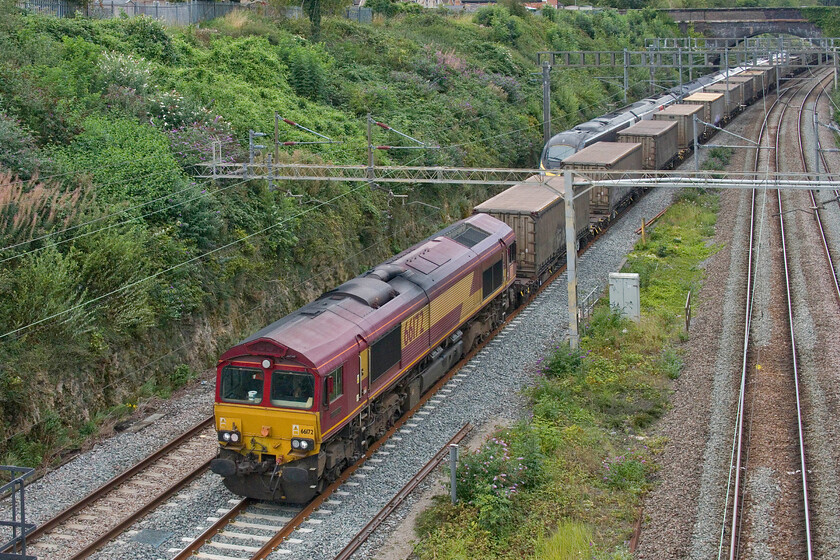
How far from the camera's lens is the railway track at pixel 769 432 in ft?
49.9

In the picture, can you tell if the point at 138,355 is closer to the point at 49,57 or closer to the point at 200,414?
the point at 200,414

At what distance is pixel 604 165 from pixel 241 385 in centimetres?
2273

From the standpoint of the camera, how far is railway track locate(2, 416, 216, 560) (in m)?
15.4

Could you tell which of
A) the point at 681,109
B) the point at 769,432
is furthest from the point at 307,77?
the point at 769,432

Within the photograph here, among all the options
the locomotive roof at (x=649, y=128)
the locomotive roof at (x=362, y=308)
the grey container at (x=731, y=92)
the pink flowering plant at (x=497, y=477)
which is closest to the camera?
the pink flowering plant at (x=497, y=477)

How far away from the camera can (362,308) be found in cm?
1855

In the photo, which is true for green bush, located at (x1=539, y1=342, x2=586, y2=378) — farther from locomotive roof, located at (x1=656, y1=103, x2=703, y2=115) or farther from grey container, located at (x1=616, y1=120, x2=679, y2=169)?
locomotive roof, located at (x1=656, y1=103, x2=703, y2=115)

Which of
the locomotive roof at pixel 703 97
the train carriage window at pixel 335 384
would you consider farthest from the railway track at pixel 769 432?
the locomotive roof at pixel 703 97

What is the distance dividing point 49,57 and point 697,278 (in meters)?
22.7

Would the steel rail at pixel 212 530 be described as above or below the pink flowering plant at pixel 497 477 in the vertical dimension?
below

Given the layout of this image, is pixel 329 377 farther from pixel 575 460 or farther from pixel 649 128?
pixel 649 128

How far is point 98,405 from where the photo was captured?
67.9 ft

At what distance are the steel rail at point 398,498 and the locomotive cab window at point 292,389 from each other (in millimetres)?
2272

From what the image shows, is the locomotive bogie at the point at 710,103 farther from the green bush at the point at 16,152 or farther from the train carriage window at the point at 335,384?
the train carriage window at the point at 335,384
